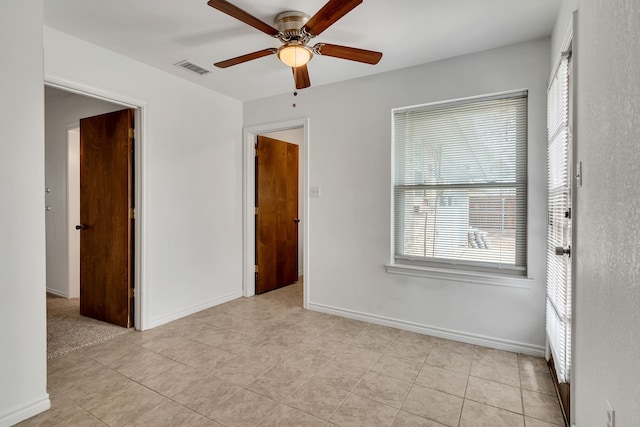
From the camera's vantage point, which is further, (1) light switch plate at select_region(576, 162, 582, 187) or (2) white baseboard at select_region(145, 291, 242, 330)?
(2) white baseboard at select_region(145, 291, 242, 330)

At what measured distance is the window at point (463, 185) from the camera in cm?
272

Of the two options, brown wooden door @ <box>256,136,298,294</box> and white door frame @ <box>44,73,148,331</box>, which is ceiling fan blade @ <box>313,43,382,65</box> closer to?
white door frame @ <box>44,73,148,331</box>

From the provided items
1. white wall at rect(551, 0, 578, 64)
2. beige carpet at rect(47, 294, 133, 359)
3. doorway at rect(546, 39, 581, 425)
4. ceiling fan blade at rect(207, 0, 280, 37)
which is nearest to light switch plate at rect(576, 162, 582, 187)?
doorway at rect(546, 39, 581, 425)

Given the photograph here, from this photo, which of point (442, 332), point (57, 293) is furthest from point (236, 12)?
point (57, 293)

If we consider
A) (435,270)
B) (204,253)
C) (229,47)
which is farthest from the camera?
(204,253)

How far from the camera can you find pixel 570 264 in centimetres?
171

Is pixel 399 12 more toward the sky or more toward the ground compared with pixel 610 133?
more toward the sky

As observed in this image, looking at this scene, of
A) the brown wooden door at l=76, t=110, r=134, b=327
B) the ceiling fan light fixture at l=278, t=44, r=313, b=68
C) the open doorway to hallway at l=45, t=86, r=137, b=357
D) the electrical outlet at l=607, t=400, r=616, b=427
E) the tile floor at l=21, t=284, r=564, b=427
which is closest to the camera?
the electrical outlet at l=607, t=400, r=616, b=427

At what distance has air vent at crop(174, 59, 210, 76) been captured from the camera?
3082mm

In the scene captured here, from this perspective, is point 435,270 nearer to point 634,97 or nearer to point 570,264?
point 570,264

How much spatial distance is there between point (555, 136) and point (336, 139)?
1.96m

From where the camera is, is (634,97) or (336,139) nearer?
(634,97)

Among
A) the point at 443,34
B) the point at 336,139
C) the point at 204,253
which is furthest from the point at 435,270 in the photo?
the point at 204,253

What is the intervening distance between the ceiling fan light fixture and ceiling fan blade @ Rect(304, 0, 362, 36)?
0.18 m
